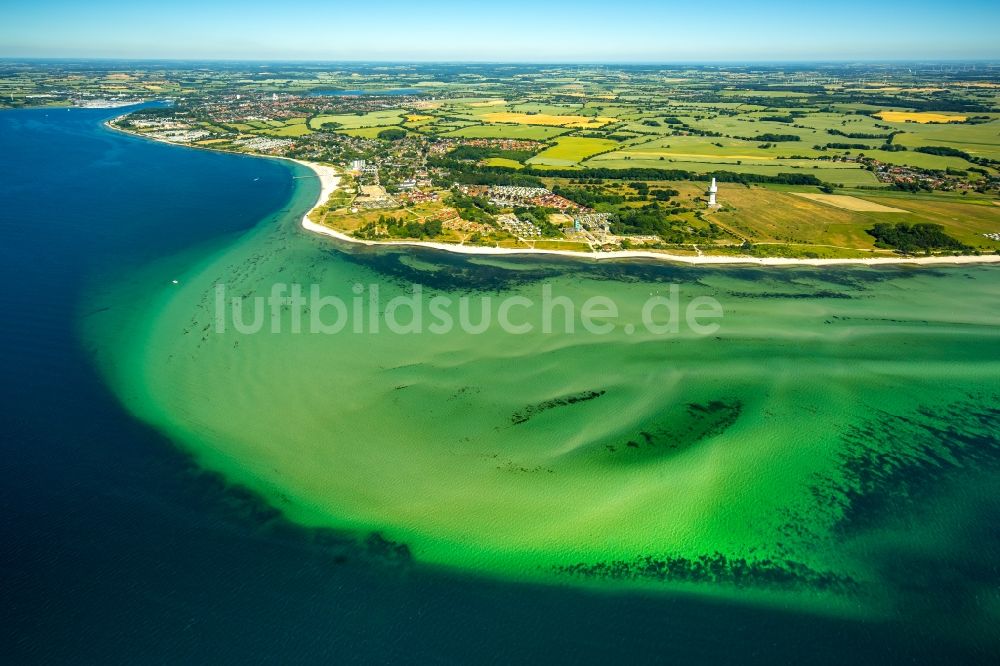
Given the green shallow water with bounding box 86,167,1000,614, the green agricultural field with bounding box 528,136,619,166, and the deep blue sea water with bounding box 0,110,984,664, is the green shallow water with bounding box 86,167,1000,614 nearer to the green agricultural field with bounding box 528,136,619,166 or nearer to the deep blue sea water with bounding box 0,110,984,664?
the deep blue sea water with bounding box 0,110,984,664

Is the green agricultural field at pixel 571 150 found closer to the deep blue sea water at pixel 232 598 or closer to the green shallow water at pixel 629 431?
the green shallow water at pixel 629 431

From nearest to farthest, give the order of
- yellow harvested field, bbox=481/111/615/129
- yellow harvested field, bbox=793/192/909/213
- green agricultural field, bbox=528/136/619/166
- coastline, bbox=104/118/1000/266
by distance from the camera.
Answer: coastline, bbox=104/118/1000/266 → yellow harvested field, bbox=793/192/909/213 → green agricultural field, bbox=528/136/619/166 → yellow harvested field, bbox=481/111/615/129

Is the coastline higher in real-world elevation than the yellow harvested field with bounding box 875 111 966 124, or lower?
lower

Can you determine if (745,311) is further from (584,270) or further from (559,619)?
(559,619)

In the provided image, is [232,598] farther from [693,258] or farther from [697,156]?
[697,156]

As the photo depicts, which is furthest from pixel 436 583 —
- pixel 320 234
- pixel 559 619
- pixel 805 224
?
pixel 805 224

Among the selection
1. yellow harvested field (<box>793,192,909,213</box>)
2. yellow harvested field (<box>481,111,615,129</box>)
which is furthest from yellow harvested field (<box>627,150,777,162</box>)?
yellow harvested field (<box>481,111,615,129</box>)

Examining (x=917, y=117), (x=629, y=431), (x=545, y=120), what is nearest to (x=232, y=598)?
(x=629, y=431)
